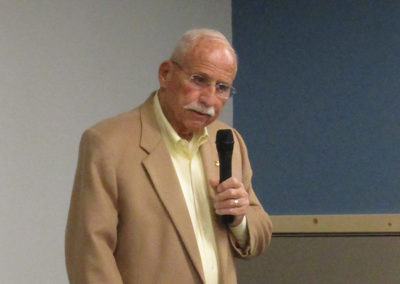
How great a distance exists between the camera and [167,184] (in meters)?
1.88

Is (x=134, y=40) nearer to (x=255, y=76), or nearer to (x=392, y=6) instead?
(x=255, y=76)

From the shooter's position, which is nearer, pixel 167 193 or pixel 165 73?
pixel 167 193

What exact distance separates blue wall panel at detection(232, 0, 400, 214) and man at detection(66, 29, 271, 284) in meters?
1.66

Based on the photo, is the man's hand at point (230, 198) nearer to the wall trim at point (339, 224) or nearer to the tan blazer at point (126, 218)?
the tan blazer at point (126, 218)

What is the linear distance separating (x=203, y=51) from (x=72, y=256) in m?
0.68

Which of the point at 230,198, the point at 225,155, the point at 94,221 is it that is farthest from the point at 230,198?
the point at 94,221

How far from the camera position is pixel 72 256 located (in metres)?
1.80

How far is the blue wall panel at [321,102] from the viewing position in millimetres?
3545

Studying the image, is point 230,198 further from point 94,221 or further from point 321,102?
point 321,102

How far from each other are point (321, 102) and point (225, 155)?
1.95 meters

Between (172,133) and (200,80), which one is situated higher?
(200,80)

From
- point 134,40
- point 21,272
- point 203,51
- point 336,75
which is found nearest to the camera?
point 203,51

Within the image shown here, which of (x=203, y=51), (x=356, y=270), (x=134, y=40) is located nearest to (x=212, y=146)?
(x=203, y=51)

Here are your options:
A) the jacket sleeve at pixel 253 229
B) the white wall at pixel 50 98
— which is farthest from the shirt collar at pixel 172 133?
the white wall at pixel 50 98
